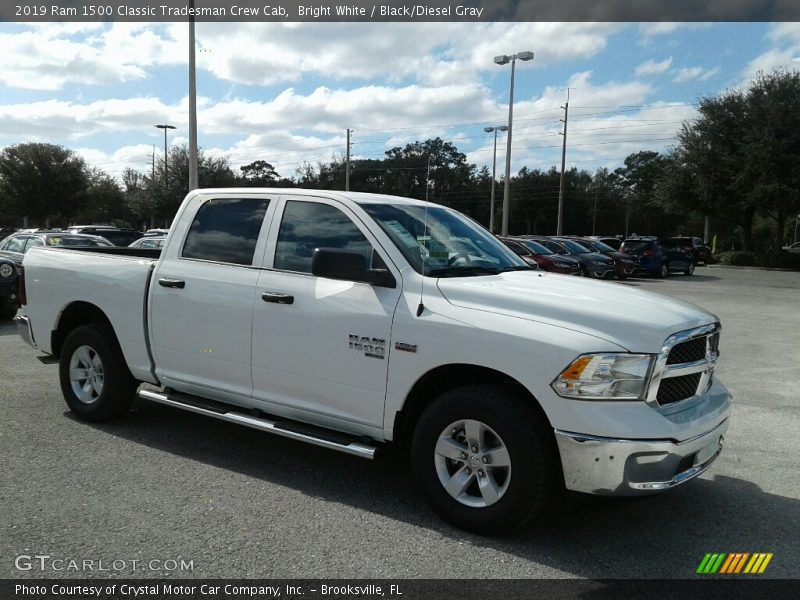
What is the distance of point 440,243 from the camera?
15.1ft

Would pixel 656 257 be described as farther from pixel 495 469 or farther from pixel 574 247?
pixel 495 469

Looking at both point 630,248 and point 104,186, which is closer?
point 630,248

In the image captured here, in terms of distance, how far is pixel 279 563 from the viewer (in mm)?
3443

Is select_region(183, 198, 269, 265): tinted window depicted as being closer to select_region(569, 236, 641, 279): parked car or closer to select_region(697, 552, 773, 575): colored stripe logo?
select_region(697, 552, 773, 575): colored stripe logo

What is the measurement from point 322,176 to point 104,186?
75.6 m

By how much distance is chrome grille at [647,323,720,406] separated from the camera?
3574mm

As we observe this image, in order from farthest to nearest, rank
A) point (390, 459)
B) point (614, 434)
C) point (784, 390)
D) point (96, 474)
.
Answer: point (784, 390) < point (390, 459) < point (96, 474) < point (614, 434)

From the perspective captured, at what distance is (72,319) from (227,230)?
6.69 ft

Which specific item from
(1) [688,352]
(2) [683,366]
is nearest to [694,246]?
(1) [688,352]

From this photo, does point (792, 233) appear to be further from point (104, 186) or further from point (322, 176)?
point (322, 176)

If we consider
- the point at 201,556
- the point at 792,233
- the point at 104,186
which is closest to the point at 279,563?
the point at 201,556

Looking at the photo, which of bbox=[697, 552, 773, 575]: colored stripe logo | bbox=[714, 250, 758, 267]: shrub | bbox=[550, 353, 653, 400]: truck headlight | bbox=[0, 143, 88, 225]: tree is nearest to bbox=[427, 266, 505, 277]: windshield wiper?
bbox=[550, 353, 653, 400]: truck headlight

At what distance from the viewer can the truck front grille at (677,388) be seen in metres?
3.67

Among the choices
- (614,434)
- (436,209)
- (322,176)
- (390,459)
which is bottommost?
(390,459)
